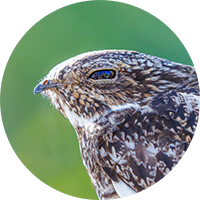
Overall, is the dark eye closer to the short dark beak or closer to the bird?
the bird

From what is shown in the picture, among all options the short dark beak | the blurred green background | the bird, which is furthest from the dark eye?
the short dark beak

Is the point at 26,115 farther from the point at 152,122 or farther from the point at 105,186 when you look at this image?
the point at 152,122

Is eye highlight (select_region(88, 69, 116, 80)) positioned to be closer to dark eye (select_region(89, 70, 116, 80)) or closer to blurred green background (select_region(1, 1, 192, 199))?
dark eye (select_region(89, 70, 116, 80))

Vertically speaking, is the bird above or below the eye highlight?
below

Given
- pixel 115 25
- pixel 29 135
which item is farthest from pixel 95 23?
pixel 29 135

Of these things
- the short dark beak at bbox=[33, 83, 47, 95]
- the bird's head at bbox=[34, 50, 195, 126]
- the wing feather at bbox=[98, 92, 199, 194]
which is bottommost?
the wing feather at bbox=[98, 92, 199, 194]

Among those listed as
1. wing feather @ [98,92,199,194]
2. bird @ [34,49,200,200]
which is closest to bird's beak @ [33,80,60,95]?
bird @ [34,49,200,200]

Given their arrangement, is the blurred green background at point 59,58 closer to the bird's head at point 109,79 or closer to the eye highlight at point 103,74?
the bird's head at point 109,79

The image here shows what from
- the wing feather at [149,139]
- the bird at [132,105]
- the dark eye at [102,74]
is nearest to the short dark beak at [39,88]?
the bird at [132,105]
